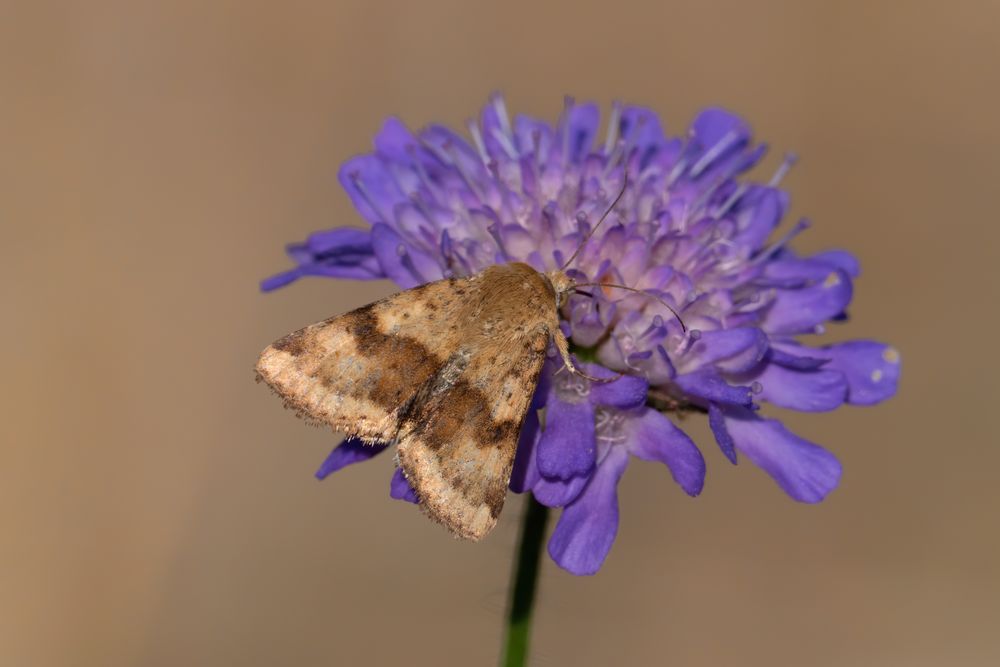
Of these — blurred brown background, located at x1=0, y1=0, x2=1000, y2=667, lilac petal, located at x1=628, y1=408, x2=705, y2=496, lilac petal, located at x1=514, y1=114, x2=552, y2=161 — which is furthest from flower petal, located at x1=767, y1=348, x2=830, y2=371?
blurred brown background, located at x1=0, y1=0, x2=1000, y2=667

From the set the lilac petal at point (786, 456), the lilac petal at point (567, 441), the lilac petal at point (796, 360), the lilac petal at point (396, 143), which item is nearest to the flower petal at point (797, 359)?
the lilac petal at point (796, 360)

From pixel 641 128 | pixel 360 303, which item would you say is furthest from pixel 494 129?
pixel 360 303

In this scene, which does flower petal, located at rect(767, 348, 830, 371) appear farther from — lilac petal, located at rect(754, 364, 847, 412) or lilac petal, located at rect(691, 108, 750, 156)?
lilac petal, located at rect(691, 108, 750, 156)

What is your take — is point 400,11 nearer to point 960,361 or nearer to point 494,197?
point 960,361

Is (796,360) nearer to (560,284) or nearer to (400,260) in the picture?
(560,284)

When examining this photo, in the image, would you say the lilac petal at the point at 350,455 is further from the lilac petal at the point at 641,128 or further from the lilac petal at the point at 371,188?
the lilac petal at the point at 641,128

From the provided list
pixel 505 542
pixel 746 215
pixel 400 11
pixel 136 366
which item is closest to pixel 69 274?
pixel 136 366
